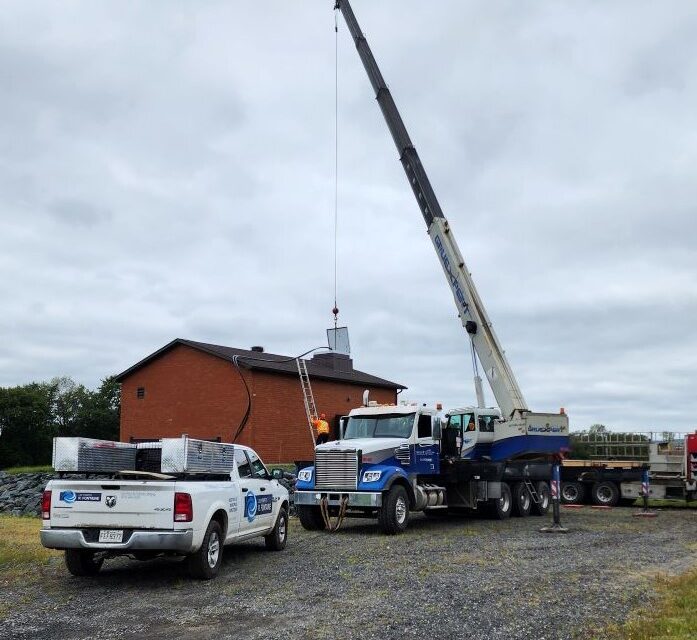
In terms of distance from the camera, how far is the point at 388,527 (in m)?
16.8

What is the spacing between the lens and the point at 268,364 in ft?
116

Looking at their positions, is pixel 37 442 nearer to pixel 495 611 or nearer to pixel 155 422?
pixel 155 422

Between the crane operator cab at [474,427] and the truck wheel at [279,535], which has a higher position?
the crane operator cab at [474,427]

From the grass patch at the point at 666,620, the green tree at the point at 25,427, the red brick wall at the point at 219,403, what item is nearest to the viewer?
the grass patch at the point at 666,620

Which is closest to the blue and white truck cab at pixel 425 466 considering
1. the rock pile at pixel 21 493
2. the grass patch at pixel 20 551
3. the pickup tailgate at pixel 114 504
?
the grass patch at pixel 20 551

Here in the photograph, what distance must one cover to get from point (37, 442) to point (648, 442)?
196ft

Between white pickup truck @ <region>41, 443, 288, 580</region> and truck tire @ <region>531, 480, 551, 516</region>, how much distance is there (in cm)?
1364

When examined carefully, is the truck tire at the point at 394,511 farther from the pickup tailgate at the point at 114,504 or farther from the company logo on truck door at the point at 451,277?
the pickup tailgate at the point at 114,504

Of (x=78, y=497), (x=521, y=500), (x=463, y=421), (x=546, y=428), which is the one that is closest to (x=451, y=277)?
(x=463, y=421)

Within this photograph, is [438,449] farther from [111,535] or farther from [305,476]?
[111,535]

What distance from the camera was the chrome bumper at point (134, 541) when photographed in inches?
406

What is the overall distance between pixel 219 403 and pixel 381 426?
17.5 meters

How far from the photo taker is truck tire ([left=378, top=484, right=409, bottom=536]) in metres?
16.8

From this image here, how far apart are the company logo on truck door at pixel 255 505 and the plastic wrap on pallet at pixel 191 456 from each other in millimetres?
1044
